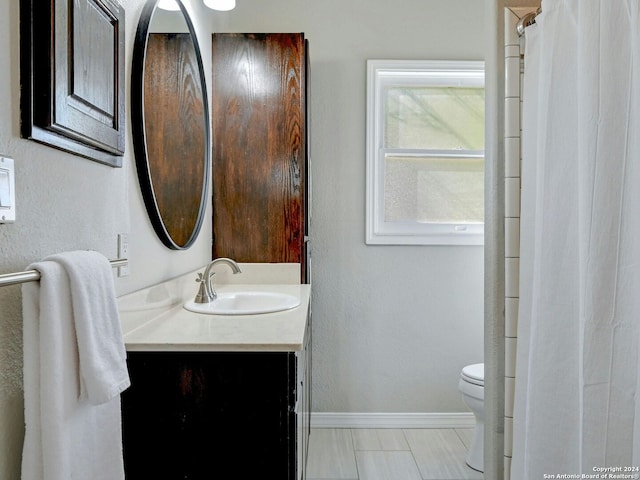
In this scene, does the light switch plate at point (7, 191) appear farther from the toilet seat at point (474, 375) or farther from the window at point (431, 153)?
the window at point (431, 153)

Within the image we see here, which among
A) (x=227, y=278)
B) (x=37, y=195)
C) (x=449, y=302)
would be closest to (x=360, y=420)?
(x=449, y=302)

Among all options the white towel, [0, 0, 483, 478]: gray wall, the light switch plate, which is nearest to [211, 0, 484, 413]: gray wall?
[0, 0, 483, 478]: gray wall

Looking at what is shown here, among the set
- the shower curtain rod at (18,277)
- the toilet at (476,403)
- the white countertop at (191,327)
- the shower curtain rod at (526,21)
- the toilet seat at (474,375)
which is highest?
the shower curtain rod at (526,21)

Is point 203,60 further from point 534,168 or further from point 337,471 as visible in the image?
point 337,471

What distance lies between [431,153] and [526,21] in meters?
1.38

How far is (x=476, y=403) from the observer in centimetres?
223

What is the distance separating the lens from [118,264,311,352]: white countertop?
4.07 feet

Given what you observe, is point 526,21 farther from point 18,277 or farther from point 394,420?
point 394,420

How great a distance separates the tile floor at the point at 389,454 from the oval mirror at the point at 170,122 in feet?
4.18

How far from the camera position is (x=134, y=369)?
124 centimetres

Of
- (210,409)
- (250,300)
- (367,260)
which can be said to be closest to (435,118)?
(367,260)

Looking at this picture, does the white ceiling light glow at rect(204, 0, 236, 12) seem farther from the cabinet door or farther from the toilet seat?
the toilet seat

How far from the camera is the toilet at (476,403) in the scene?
7.29 ft
